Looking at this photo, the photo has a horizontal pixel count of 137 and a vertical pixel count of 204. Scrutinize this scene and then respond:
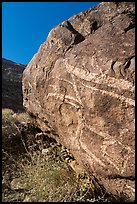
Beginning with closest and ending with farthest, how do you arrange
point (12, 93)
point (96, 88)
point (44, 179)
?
1. point (96, 88)
2. point (44, 179)
3. point (12, 93)

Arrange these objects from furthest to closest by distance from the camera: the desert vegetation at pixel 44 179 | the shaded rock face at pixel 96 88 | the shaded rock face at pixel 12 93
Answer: the shaded rock face at pixel 12 93 < the desert vegetation at pixel 44 179 < the shaded rock face at pixel 96 88

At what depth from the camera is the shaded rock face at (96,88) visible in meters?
3.00

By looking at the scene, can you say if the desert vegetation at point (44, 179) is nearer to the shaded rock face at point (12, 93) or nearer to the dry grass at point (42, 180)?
the dry grass at point (42, 180)

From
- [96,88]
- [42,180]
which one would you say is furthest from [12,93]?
[96,88]

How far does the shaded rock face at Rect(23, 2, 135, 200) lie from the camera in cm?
300

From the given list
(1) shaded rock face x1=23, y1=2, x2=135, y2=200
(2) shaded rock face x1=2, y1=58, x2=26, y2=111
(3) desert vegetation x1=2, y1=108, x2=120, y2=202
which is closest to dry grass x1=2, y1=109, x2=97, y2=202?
(3) desert vegetation x1=2, y1=108, x2=120, y2=202

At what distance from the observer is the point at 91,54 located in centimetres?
338

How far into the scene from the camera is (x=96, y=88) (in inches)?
125

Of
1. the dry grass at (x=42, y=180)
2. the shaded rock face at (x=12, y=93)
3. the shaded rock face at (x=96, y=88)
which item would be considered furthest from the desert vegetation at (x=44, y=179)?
the shaded rock face at (x=12, y=93)

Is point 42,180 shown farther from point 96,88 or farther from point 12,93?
point 12,93

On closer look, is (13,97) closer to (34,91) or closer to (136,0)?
(34,91)

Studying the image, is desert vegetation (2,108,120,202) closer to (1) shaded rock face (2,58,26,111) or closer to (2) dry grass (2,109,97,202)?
(2) dry grass (2,109,97,202)

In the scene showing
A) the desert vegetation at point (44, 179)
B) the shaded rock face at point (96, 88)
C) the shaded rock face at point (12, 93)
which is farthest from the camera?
the shaded rock face at point (12, 93)

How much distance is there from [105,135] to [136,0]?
6.22 ft
